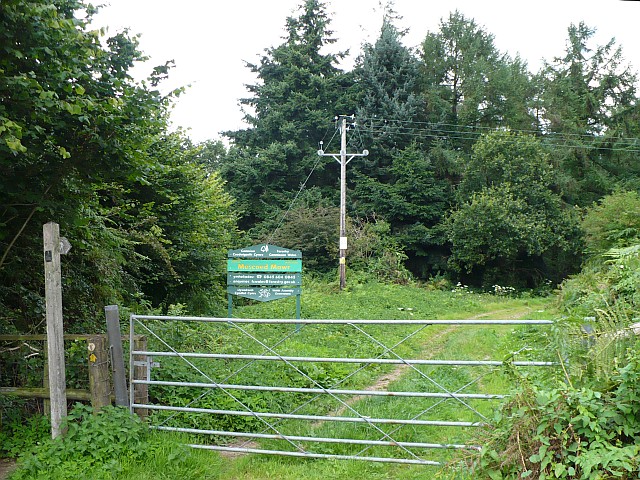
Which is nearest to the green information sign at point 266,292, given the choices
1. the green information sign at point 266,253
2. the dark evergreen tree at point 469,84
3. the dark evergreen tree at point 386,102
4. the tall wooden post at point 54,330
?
the green information sign at point 266,253

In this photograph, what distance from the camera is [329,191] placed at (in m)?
35.1

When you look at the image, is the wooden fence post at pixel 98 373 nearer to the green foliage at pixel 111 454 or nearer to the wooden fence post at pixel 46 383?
the green foliage at pixel 111 454

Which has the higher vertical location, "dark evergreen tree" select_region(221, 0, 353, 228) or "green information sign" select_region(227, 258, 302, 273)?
"dark evergreen tree" select_region(221, 0, 353, 228)

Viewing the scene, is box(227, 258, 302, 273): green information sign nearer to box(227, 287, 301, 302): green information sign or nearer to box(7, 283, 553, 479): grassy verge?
box(227, 287, 301, 302): green information sign

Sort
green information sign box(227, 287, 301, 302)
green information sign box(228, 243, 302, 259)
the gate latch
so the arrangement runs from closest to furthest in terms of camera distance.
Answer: the gate latch → green information sign box(227, 287, 301, 302) → green information sign box(228, 243, 302, 259)

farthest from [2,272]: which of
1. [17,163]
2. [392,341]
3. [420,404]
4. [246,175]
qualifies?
[246,175]

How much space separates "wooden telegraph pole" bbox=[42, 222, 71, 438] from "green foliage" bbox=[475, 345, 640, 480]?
154 inches

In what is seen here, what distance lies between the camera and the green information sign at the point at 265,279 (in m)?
13.3

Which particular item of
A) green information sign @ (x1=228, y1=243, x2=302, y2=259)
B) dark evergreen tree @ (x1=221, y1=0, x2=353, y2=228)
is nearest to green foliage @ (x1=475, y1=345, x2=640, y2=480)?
green information sign @ (x1=228, y1=243, x2=302, y2=259)

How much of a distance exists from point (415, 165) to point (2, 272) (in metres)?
29.6

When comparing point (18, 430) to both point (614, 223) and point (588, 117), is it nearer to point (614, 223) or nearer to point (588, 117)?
point (614, 223)

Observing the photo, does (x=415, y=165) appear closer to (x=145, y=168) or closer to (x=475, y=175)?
(x=475, y=175)

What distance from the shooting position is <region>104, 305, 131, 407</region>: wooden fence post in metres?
5.44

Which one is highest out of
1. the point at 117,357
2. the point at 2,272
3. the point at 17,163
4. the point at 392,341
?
the point at 17,163
